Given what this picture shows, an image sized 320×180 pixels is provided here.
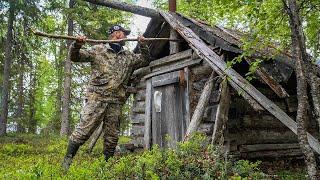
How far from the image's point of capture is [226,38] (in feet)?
26.7

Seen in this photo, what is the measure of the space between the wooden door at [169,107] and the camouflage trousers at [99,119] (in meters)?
1.82

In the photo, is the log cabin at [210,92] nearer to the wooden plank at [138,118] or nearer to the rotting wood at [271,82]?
the rotting wood at [271,82]

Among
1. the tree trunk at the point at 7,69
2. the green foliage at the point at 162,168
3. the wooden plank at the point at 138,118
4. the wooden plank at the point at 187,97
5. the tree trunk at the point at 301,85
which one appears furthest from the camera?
the tree trunk at the point at 7,69

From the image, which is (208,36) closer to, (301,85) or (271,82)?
(271,82)

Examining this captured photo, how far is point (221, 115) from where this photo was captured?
7.74m

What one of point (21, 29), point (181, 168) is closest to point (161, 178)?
point (181, 168)

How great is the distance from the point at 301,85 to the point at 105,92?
3901mm

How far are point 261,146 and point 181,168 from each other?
4495 mm

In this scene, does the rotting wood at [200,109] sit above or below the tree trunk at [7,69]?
below

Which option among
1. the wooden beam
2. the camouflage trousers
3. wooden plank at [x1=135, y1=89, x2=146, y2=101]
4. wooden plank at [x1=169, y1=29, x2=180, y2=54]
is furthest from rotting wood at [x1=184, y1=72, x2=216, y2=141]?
wooden plank at [x1=135, y1=89, x2=146, y2=101]

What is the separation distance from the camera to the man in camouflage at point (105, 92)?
285 inches

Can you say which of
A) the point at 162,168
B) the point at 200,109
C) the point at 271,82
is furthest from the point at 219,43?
the point at 162,168

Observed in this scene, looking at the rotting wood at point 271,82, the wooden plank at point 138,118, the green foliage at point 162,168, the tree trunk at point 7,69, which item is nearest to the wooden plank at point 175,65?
the wooden plank at point 138,118

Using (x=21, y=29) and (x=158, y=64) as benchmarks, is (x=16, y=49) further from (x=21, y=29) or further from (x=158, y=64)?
(x=158, y=64)
